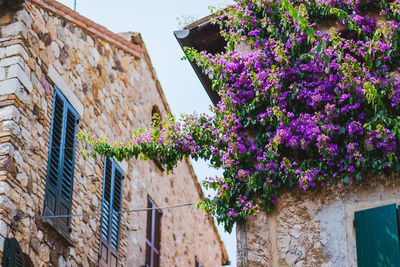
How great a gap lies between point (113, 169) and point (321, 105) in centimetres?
502

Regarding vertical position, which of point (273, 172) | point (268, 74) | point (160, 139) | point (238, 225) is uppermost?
point (268, 74)

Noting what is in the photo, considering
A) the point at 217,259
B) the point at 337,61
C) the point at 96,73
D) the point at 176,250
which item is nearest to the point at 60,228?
the point at 96,73

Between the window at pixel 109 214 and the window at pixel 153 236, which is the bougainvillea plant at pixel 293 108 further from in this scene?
the window at pixel 153 236

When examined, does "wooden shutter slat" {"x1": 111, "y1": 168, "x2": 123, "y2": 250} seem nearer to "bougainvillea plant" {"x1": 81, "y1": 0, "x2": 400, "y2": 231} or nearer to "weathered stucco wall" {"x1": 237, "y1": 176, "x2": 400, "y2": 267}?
"bougainvillea plant" {"x1": 81, "y1": 0, "x2": 400, "y2": 231}

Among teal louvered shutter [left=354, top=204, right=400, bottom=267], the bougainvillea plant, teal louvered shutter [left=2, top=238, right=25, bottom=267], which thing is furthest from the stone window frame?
teal louvered shutter [left=354, top=204, right=400, bottom=267]

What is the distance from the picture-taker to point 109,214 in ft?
37.8

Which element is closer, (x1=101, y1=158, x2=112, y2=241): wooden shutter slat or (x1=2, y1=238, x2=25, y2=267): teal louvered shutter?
(x1=2, y1=238, x2=25, y2=267): teal louvered shutter

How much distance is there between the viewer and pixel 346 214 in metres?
7.56

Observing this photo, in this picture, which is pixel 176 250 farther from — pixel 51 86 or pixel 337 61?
pixel 337 61

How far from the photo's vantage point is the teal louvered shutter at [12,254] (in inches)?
308

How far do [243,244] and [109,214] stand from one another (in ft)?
13.7

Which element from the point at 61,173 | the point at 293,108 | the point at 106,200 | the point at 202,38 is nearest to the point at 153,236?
the point at 106,200

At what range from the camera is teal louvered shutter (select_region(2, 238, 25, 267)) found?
25.7 ft

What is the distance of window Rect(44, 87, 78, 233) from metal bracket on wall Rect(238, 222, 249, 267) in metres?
2.63
